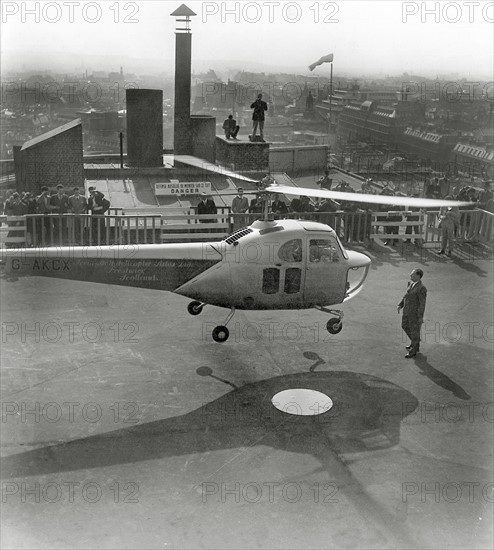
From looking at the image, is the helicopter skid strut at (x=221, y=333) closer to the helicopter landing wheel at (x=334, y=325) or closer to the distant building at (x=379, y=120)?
the helicopter landing wheel at (x=334, y=325)

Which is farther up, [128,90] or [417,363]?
[128,90]

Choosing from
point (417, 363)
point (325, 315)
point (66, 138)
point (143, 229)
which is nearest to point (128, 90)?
point (66, 138)

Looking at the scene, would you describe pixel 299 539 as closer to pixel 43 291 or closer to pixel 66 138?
pixel 43 291

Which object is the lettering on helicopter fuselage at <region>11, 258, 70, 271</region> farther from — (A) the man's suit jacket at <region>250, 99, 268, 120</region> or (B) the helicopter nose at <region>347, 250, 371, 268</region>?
(A) the man's suit jacket at <region>250, 99, 268, 120</region>

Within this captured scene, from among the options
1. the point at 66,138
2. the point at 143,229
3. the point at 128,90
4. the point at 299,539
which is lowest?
the point at 299,539

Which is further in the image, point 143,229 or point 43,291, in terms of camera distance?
point 143,229

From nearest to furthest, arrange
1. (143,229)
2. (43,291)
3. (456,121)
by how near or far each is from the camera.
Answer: (43,291), (143,229), (456,121)

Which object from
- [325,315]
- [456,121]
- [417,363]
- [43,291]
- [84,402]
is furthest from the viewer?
[456,121]
